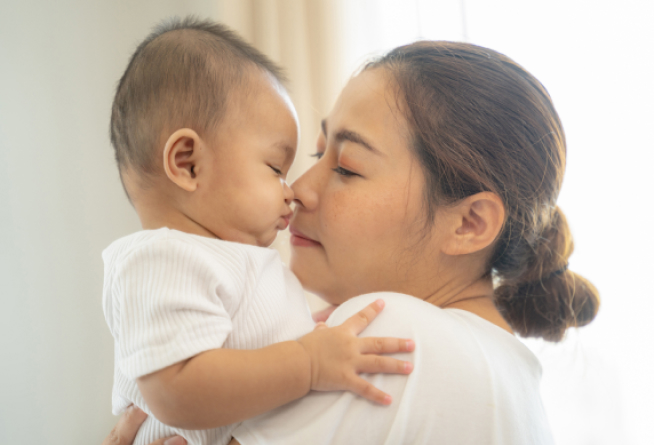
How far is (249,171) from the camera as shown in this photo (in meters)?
0.98

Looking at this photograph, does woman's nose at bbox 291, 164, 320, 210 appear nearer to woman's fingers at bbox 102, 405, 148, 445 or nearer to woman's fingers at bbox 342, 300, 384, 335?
woman's fingers at bbox 342, 300, 384, 335

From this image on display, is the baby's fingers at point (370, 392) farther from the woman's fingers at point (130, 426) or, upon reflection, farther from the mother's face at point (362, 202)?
the woman's fingers at point (130, 426)

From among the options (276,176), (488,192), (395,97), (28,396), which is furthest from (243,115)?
(28,396)

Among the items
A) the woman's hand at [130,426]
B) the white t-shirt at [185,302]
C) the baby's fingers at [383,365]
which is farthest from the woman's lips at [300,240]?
the woman's hand at [130,426]

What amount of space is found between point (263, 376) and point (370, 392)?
191 millimetres

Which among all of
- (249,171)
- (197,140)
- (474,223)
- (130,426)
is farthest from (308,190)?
(130,426)

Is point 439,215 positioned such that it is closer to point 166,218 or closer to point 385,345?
point 385,345

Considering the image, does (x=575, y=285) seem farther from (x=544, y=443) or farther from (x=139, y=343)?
(x=139, y=343)

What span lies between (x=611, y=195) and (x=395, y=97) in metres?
1.01

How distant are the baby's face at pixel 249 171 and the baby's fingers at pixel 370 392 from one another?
0.42 meters

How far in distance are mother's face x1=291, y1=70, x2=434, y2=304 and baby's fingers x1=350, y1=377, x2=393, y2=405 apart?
0.39 metres

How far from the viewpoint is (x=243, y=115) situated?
0.99m

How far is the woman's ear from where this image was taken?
3.44ft

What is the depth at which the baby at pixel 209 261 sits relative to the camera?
2.36 ft
